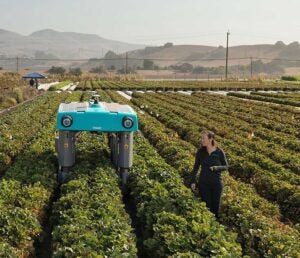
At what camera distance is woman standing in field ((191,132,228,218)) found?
902 centimetres

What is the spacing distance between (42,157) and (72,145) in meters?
1.48

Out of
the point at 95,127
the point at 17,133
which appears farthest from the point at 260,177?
the point at 17,133

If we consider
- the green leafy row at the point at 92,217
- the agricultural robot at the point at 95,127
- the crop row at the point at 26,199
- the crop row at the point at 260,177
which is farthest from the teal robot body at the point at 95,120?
the crop row at the point at 260,177

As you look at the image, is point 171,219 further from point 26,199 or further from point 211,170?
point 26,199

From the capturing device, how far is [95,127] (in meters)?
11.1

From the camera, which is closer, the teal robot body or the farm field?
the farm field

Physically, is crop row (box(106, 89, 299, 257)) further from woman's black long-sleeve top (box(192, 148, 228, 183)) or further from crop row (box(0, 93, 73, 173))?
crop row (box(0, 93, 73, 173))

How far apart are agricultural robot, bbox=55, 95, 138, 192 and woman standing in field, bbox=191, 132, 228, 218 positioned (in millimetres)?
2598

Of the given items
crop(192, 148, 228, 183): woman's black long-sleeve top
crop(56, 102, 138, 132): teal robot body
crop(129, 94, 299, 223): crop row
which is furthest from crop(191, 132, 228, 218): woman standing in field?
crop(56, 102, 138, 132): teal robot body

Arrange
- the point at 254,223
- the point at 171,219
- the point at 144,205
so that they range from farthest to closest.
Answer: the point at 144,205 → the point at 254,223 → the point at 171,219

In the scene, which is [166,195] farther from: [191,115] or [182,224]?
[191,115]

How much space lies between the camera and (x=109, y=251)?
654cm

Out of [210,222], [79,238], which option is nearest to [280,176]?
[210,222]

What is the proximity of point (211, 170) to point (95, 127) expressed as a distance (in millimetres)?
3334
